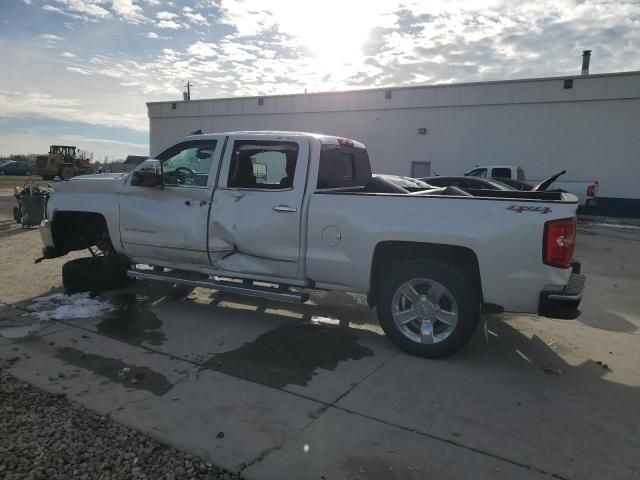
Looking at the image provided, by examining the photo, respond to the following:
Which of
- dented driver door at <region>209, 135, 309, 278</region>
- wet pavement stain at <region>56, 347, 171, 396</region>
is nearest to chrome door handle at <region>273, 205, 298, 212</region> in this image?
dented driver door at <region>209, 135, 309, 278</region>

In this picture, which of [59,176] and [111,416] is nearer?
[111,416]

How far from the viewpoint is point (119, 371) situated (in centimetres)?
404

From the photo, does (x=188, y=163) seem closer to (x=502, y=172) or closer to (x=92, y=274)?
(x=92, y=274)

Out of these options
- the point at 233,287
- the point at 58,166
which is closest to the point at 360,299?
the point at 233,287

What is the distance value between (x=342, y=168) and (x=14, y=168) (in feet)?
159

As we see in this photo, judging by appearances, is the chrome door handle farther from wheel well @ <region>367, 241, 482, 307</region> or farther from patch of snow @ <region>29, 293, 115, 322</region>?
patch of snow @ <region>29, 293, 115, 322</region>

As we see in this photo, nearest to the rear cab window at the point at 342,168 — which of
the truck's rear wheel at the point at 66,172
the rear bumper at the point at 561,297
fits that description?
the rear bumper at the point at 561,297

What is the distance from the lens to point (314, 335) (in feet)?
16.5

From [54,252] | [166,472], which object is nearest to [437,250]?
[166,472]

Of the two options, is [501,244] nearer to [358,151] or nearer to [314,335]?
[314,335]

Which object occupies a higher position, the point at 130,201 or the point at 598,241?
the point at 130,201

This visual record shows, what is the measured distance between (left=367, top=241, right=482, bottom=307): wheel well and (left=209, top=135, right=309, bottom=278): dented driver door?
2.69 ft

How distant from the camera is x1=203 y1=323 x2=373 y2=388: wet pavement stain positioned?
159 inches

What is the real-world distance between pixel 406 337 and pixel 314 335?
1.02 metres
